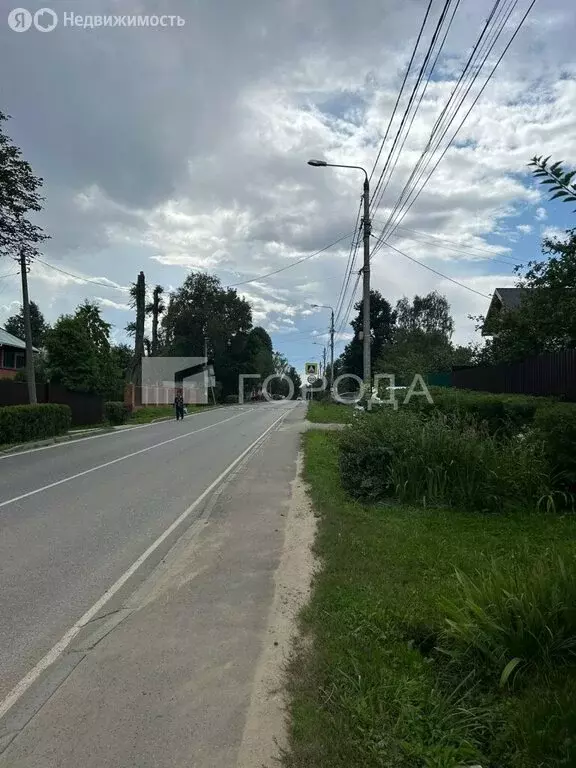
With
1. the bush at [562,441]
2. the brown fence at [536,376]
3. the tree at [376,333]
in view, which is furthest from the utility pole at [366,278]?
the tree at [376,333]

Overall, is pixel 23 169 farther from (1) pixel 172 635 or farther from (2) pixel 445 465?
(1) pixel 172 635

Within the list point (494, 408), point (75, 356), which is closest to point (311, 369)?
point (75, 356)

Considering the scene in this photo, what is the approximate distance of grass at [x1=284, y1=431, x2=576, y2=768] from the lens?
278 cm

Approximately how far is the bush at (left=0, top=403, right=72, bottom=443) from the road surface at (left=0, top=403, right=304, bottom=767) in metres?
3.17

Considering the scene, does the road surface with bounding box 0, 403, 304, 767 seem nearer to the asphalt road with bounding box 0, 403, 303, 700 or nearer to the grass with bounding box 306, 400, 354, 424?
the asphalt road with bounding box 0, 403, 303, 700

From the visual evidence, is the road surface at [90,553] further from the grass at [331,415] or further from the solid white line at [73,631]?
the grass at [331,415]

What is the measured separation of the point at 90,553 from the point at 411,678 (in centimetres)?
435

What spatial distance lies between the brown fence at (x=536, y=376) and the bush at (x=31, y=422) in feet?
50.4

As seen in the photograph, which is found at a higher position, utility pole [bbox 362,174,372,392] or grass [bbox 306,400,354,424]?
utility pole [bbox 362,174,372,392]

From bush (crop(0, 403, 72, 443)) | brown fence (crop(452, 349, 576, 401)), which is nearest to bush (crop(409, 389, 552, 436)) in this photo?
brown fence (crop(452, 349, 576, 401))

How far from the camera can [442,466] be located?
8.38 m

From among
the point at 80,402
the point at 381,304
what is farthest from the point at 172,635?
the point at 381,304

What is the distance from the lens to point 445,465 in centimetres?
840

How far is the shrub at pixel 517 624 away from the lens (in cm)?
346
